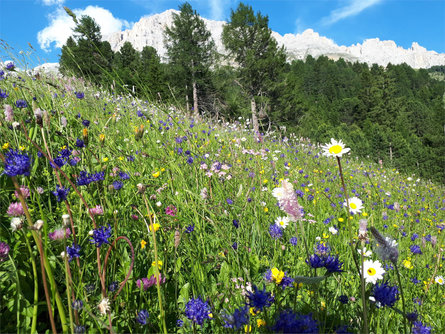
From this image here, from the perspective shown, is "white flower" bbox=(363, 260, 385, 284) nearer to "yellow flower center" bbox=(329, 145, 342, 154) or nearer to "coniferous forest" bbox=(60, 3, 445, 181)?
"yellow flower center" bbox=(329, 145, 342, 154)

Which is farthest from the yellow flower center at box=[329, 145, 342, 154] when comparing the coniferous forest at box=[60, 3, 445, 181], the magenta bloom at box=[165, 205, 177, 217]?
the coniferous forest at box=[60, 3, 445, 181]

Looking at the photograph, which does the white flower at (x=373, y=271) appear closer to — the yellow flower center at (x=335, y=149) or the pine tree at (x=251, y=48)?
the yellow flower center at (x=335, y=149)

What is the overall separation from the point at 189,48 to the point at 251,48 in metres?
5.59

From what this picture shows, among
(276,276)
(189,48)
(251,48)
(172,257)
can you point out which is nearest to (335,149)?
(276,276)

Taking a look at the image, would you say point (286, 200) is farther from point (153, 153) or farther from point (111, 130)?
point (111, 130)

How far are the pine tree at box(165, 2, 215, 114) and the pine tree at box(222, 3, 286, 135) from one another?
2.54 meters

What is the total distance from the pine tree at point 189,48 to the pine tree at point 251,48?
99.9 inches

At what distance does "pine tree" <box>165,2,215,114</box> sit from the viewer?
23.1 metres

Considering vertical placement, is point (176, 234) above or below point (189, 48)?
below

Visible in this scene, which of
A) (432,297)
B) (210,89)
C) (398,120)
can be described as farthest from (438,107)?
(432,297)

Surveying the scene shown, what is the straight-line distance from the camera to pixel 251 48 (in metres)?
22.5

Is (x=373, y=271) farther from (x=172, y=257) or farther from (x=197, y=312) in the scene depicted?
(x=172, y=257)

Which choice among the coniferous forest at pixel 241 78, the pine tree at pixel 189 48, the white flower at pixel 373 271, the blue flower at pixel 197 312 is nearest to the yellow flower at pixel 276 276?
the blue flower at pixel 197 312

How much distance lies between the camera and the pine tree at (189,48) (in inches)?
910
